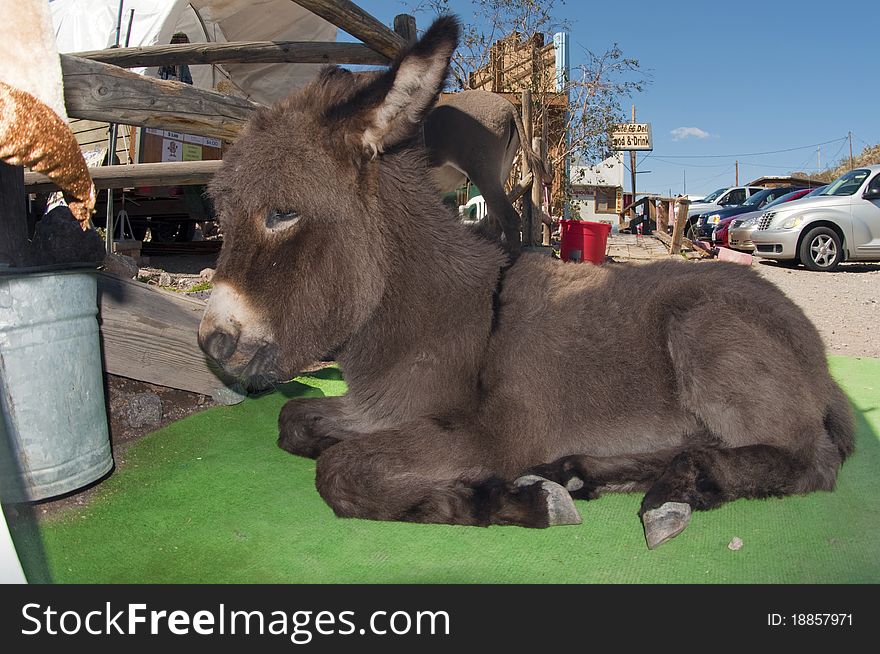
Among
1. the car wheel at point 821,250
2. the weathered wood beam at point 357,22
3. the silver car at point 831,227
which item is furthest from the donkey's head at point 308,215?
the car wheel at point 821,250

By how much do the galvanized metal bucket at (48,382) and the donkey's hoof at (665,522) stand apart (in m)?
2.53

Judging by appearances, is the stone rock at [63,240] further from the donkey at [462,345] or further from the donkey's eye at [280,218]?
the donkey's eye at [280,218]

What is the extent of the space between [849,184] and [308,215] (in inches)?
721

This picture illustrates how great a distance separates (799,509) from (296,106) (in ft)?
9.47

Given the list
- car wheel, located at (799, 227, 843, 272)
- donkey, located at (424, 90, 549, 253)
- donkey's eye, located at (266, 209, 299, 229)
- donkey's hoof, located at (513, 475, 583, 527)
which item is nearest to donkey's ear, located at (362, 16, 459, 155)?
donkey's eye, located at (266, 209, 299, 229)

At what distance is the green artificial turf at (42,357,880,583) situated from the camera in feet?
7.54

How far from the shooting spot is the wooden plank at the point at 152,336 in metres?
3.88

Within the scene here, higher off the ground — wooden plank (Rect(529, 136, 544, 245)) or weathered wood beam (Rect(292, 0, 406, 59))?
weathered wood beam (Rect(292, 0, 406, 59))

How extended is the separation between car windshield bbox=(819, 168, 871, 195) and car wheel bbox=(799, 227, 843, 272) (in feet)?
4.04

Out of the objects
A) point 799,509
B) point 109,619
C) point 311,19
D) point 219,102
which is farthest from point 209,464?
point 311,19

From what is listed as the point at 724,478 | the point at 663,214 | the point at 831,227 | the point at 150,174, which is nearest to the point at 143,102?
the point at 150,174

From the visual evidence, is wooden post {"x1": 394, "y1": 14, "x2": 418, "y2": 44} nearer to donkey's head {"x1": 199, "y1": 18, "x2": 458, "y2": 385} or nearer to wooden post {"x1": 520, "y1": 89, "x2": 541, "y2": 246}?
A: wooden post {"x1": 520, "y1": 89, "x2": 541, "y2": 246}

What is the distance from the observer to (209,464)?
3393mm

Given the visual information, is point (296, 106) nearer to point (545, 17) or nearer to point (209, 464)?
point (209, 464)
